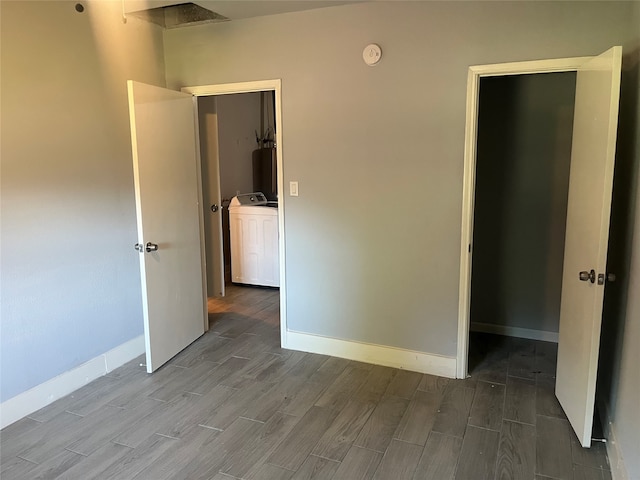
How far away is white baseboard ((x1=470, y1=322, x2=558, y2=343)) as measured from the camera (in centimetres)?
387

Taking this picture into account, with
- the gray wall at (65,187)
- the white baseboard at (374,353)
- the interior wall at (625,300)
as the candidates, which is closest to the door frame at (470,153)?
the white baseboard at (374,353)

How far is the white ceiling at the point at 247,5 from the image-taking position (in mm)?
3059

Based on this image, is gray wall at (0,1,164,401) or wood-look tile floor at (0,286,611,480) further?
gray wall at (0,1,164,401)

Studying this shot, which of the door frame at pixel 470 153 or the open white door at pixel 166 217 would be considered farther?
the open white door at pixel 166 217

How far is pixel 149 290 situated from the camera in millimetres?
3236

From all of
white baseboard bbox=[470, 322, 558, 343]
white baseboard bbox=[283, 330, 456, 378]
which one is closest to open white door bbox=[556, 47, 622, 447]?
white baseboard bbox=[283, 330, 456, 378]

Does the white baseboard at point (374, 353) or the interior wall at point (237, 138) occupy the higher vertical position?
the interior wall at point (237, 138)

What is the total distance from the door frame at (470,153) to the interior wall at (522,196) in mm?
953

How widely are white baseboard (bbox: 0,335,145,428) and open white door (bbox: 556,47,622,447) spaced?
295 cm

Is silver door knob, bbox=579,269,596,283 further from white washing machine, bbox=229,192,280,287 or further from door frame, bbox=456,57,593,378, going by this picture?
white washing machine, bbox=229,192,280,287

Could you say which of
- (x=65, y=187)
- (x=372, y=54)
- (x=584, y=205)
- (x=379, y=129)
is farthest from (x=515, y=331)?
(x=65, y=187)

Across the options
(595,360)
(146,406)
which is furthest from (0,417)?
(595,360)

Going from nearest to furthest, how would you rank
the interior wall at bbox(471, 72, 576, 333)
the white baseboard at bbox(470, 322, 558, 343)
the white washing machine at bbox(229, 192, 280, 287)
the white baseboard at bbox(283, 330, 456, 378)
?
the white baseboard at bbox(283, 330, 456, 378)
the interior wall at bbox(471, 72, 576, 333)
the white baseboard at bbox(470, 322, 558, 343)
the white washing machine at bbox(229, 192, 280, 287)

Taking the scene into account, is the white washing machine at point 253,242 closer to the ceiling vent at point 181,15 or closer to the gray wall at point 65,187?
the gray wall at point 65,187
